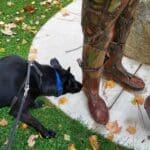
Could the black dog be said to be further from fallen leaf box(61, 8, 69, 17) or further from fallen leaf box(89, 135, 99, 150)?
fallen leaf box(61, 8, 69, 17)

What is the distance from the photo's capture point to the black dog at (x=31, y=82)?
2.73 m

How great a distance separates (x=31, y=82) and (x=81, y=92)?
0.66 metres

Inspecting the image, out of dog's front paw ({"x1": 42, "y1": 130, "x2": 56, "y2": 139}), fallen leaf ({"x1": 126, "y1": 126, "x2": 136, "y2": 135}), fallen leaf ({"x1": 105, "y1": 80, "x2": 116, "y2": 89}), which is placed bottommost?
dog's front paw ({"x1": 42, "y1": 130, "x2": 56, "y2": 139})

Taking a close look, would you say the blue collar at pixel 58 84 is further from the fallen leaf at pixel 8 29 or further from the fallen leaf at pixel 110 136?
the fallen leaf at pixel 8 29

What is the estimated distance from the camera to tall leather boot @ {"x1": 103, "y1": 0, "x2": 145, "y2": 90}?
9.24 ft

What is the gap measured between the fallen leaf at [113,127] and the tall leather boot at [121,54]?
15.1 inches

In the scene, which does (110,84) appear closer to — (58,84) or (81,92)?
(81,92)

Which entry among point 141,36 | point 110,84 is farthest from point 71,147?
point 141,36

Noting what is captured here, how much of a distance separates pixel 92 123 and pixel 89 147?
219 mm

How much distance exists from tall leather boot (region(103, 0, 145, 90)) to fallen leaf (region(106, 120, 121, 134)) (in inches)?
15.1

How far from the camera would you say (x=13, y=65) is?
9.18 ft

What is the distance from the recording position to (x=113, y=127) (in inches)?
122

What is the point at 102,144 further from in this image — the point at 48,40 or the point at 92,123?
the point at 48,40

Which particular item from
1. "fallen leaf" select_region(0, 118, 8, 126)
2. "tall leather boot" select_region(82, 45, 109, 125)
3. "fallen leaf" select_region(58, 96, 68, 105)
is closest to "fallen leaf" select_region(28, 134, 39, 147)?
"fallen leaf" select_region(0, 118, 8, 126)
